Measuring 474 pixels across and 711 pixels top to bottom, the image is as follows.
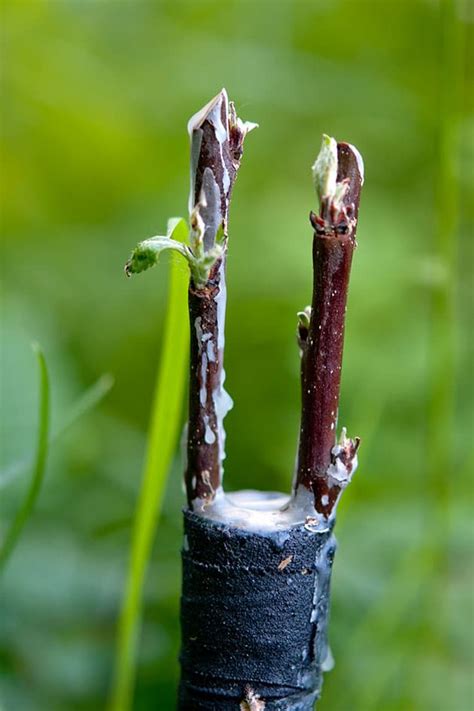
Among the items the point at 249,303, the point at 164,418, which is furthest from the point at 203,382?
the point at 249,303

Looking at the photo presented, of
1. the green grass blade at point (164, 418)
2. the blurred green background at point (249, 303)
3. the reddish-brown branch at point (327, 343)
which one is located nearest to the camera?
the reddish-brown branch at point (327, 343)

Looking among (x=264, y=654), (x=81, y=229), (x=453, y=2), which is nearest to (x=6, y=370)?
(x=81, y=229)

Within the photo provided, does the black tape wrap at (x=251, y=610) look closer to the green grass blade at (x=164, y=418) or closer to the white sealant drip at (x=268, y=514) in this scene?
the white sealant drip at (x=268, y=514)

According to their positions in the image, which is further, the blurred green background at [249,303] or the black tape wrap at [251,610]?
the blurred green background at [249,303]

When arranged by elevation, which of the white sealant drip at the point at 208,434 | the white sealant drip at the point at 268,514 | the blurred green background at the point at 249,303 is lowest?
the white sealant drip at the point at 268,514

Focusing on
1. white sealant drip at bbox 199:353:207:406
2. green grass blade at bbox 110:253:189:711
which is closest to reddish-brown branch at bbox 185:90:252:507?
white sealant drip at bbox 199:353:207:406

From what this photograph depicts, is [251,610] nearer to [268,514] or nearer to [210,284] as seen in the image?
[268,514]

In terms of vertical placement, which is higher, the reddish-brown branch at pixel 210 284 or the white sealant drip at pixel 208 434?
the reddish-brown branch at pixel 210 284

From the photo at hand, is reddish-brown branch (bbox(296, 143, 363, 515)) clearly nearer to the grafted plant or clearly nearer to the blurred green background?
the grafted plant

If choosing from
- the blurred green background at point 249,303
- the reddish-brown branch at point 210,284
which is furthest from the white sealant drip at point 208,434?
the blurred green background at point 249,303
